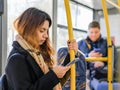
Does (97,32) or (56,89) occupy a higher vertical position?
(97,32)

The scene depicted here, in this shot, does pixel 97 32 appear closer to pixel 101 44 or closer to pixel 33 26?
pixel 101 44

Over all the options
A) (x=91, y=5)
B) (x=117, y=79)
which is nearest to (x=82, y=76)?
(x=117, y=79)

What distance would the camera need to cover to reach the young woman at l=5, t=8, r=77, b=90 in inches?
58.3

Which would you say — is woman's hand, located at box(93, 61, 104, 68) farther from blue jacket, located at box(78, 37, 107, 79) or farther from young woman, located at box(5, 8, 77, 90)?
young woman, located at box(5, 8, 77, 90)

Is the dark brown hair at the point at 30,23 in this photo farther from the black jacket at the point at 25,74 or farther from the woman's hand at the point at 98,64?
the woman's hand at the point at 98,64

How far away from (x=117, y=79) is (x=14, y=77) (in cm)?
182

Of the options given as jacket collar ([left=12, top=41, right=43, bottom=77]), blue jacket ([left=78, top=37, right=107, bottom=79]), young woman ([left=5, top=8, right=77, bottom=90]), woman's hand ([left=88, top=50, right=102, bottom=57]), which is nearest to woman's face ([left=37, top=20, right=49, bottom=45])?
young woman ([left=5, top=8, right=77, bottom=90])

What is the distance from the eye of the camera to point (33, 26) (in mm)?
1524

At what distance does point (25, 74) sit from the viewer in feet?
4.90

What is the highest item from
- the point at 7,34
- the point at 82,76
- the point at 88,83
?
the point at 7,34

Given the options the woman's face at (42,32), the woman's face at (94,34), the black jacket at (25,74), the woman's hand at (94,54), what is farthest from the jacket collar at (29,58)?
the woman's face at (94,34)

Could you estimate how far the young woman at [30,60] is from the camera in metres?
1.48

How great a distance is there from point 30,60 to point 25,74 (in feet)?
0.29

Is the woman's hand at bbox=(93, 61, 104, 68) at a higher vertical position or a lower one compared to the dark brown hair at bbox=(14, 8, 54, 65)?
lower
